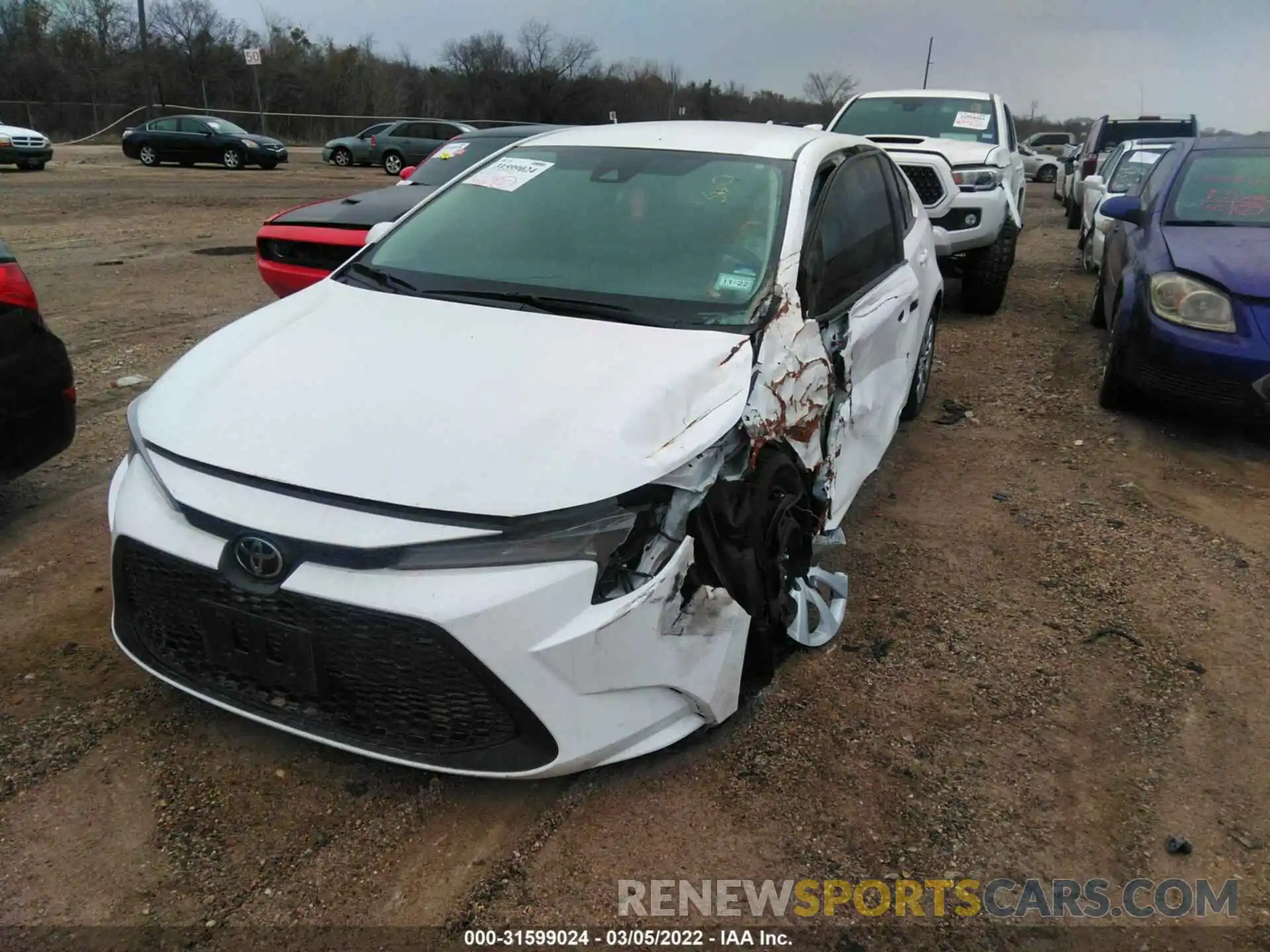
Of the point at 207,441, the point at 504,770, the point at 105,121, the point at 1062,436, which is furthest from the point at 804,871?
the point at 105,121

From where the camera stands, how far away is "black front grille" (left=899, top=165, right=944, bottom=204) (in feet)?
23.3

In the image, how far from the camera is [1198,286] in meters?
4.66

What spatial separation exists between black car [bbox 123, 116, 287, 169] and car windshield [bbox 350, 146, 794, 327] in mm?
21738

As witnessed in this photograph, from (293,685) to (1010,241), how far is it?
7.29 meters

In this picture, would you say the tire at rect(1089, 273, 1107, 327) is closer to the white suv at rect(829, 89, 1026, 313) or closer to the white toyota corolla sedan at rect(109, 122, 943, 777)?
the white suv at rect(829, 89, 1026, 313)

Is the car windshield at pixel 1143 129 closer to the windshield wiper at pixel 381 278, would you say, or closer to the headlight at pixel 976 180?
the headlight at pixel 976 180

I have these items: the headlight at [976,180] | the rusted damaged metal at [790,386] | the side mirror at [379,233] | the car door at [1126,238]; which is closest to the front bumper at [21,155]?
the headlight at [976,180]

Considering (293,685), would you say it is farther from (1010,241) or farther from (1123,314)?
(1010,241)

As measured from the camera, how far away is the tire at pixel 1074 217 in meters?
14.6

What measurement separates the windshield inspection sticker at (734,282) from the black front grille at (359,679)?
151 centimetres

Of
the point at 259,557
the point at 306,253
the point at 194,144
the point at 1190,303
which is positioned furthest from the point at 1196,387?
the point at 194,144

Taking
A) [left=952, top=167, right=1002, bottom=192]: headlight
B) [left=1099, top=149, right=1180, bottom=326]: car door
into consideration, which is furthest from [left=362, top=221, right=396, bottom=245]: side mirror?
[left=952, top=167, right=1002, bottom=192]: headlight

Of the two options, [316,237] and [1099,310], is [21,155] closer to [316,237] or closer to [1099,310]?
[316,237]

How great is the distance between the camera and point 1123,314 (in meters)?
4.95
